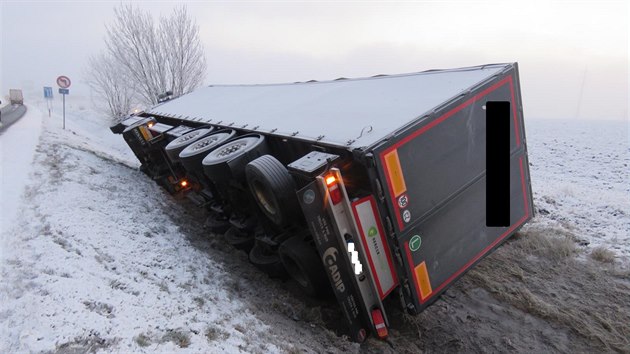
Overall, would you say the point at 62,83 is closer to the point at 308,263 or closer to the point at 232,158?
the point at 232,158

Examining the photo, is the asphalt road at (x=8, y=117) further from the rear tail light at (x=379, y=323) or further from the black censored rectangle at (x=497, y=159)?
the black censored rectangle at (x=497, y=159)

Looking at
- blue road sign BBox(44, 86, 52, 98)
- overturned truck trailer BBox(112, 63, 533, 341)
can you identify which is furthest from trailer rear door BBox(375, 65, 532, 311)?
blue road sign BBox(44, 86, 52, 98)

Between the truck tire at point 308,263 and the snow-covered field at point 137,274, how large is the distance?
27cm

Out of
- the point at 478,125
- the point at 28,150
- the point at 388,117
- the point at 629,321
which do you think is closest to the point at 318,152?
the point at 388,117

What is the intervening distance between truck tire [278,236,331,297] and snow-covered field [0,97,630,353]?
10.7 inches

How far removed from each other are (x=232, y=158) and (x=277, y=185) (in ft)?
2.74

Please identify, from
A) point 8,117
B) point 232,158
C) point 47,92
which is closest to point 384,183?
point 232,158

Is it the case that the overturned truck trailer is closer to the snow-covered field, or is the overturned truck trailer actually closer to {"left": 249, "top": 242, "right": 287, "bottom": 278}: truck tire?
{"left": 249, "top": 242, "right": 287, "bottom": 278}: truck tire

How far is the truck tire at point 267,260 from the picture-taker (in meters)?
4.48

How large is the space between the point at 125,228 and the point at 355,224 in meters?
3.59

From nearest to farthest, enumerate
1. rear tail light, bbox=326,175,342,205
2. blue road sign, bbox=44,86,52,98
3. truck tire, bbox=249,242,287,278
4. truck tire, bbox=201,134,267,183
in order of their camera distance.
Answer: rear tail light, bbox=326,175,342,205, truck tire, bbox=201,134,267,183, truck tire, bbox=249,242,287,278, blue road sign, bbox=44,86,52,98

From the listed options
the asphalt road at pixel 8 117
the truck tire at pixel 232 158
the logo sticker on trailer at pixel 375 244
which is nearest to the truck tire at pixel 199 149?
the truck tire at pixel 232 158

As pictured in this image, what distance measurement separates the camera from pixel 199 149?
15.9 ft

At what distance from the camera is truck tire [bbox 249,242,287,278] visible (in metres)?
4.48
